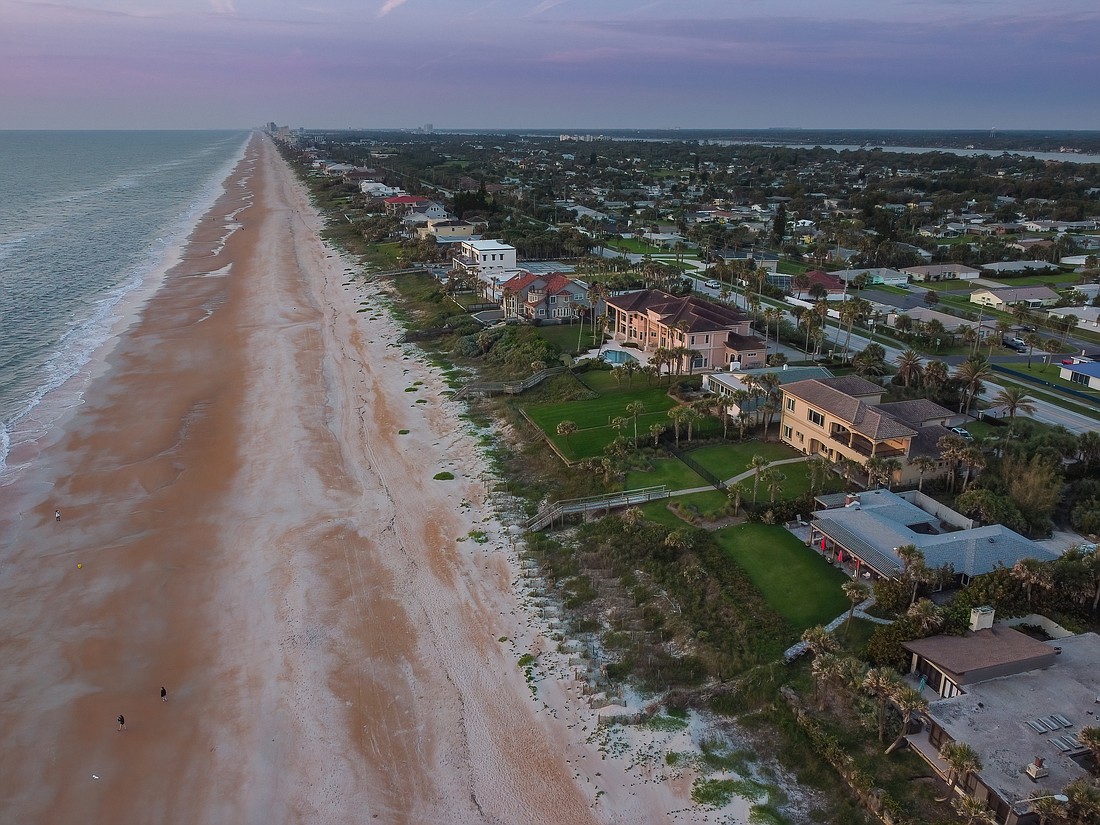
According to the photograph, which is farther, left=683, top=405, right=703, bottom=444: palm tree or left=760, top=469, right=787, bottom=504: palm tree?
left=683, top=405, right=703, bottom=444: palm tree

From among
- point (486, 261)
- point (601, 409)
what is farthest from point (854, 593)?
point (486, 261)

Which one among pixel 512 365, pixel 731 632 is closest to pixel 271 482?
pixel 512 365

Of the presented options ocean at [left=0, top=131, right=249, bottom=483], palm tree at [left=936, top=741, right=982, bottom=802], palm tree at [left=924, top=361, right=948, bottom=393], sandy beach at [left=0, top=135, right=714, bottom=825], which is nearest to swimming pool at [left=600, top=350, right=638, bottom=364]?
sandy beach at [left=0, top=135, right=714, bottom=825]

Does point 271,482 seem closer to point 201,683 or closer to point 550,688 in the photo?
point 201,683

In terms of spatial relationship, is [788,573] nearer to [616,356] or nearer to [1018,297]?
[616,356]

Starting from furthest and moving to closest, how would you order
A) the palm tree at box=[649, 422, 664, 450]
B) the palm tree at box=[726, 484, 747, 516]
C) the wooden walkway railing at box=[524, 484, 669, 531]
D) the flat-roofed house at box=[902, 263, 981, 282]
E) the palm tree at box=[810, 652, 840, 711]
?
the flat-roofed house at box=[902, 263, 981, 282]
the palm tree at box=[649, 422, 664, 450]
the wooden walkway railing at box=[524, 484, 669, 531]
the palm tree at box=[726, 484, 747, 516]
the palm tree at box=[810, 652, 840, 711]

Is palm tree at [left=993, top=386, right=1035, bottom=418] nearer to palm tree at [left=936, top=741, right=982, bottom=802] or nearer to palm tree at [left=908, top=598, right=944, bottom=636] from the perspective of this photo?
palm tree at [left=908, top=598, right=944, bottom=636]

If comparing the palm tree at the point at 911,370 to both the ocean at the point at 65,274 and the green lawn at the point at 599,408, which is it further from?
the ocean at the point at 65,274
